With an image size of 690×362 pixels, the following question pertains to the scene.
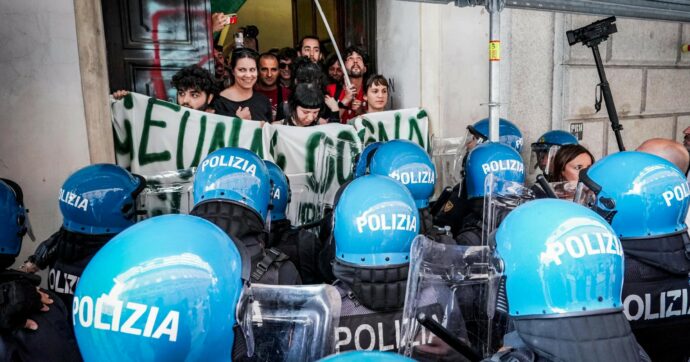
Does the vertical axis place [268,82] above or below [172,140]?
above

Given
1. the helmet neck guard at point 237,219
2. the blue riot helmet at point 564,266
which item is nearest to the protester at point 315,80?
the helmet neck guard at point 237,219

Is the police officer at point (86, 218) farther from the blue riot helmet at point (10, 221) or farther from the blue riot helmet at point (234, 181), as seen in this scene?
the blue riot helmet at point (234, 181)

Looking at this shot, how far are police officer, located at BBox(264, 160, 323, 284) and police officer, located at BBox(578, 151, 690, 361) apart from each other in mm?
1638

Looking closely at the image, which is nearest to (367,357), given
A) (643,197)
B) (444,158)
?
(643,197)

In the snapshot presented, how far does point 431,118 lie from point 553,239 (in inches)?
169

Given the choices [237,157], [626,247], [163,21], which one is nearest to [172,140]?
[163,21]

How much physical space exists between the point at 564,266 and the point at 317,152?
10.9ft

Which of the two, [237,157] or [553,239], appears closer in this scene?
[553,239]

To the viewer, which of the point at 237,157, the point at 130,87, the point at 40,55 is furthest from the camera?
the point at 130,87

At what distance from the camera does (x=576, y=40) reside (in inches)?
220

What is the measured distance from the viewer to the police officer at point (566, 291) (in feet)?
4.40

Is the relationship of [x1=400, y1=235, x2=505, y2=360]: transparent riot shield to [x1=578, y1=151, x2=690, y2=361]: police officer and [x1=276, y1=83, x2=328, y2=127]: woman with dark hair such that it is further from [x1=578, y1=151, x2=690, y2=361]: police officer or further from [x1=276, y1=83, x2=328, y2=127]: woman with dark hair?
[x1=276, y1=83, x2=328, y2=127]: woman with dark hair

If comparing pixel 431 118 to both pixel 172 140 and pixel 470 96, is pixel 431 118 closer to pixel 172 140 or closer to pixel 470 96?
pixel 470 96

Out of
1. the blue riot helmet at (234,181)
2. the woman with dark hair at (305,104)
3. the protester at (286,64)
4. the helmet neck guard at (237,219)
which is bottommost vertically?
the helmet neck guard at (237,219)
